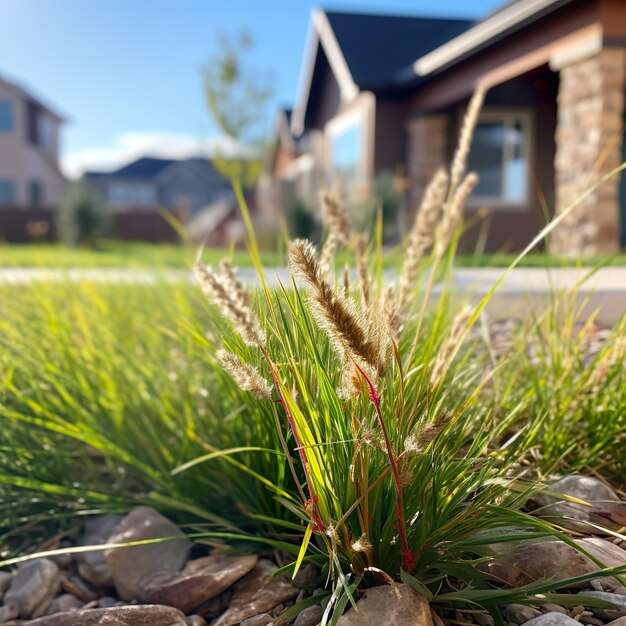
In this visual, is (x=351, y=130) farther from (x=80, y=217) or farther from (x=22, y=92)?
(x=22, y=92)

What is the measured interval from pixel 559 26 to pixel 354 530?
861cm

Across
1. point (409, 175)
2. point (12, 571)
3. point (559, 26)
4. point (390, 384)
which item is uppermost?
point (559, 26)

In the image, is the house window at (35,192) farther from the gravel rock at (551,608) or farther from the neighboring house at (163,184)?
the gravel rock at (551,608)

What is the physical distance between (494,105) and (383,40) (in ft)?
10.1

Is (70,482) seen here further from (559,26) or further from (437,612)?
(559,26)

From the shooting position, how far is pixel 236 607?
1.77 metres

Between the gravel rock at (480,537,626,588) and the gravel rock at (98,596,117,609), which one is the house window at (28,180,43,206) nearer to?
the gravel rock at (98,596,117,609)

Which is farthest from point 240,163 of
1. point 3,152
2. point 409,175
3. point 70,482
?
point 70,482

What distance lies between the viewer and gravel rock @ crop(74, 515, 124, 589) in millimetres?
2176

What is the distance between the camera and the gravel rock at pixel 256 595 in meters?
1.71

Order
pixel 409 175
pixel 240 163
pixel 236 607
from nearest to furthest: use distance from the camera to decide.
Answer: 1. pixel 236 607
2. pixel 409 175
3. pixel 240 163

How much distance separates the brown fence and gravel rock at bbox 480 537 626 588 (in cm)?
1957

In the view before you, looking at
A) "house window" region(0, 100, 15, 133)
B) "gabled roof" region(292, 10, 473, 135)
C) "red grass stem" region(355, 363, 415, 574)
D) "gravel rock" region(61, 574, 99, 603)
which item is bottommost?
"gravel rock" region(61, 574, 99, 603)

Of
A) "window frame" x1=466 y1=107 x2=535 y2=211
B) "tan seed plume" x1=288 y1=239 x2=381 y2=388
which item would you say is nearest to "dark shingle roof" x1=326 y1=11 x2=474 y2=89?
"window frame" x1=466 y1=107 x2=535 y2=211
